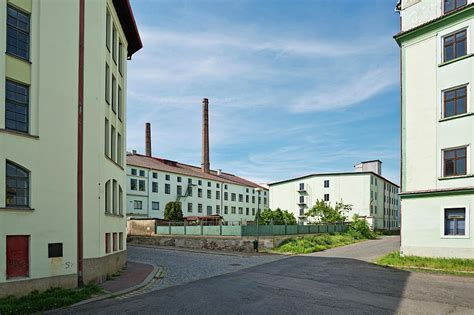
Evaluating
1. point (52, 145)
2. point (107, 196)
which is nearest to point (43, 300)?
point (52, 145)

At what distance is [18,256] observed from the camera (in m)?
12.1

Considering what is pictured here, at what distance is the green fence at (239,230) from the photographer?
30.7 metres

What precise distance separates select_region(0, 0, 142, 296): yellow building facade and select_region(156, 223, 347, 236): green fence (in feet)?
51.6

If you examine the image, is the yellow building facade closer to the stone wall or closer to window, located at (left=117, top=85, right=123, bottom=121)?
window, located at (left=117, top=85, right=123, bottom=121)

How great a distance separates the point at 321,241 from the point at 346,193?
3047 centimetres

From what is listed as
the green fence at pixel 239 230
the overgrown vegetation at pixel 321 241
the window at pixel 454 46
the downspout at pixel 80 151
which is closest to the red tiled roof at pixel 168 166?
the green fence at pixel 239 230

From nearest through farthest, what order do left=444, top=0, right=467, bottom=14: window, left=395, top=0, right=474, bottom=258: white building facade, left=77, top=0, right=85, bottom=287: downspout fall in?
left=77, top=0, right=85, bottom=287: downspout, left=395, top=0, right=474, bottom=258: white building facade, left=444, top=0, right=467, bottom=14: window

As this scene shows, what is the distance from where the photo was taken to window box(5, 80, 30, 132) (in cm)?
1248

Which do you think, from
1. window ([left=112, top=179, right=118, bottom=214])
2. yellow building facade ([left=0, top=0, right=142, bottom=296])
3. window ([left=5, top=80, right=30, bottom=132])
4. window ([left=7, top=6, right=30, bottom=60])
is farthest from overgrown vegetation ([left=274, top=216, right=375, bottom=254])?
window ([left=7, top=6, right=30, bottom=60])

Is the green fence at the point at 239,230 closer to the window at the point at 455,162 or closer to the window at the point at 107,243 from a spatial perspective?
the window at the point at 455,162

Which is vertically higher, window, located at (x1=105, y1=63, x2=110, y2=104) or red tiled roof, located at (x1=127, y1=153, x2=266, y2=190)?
window, located at (x1=105, y1=63, x2=110, y2=104)

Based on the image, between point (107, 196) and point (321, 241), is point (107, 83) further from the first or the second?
point (321, 241)

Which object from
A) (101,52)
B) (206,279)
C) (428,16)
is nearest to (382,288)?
(206,279)

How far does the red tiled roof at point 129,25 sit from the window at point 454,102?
17.5 metres
